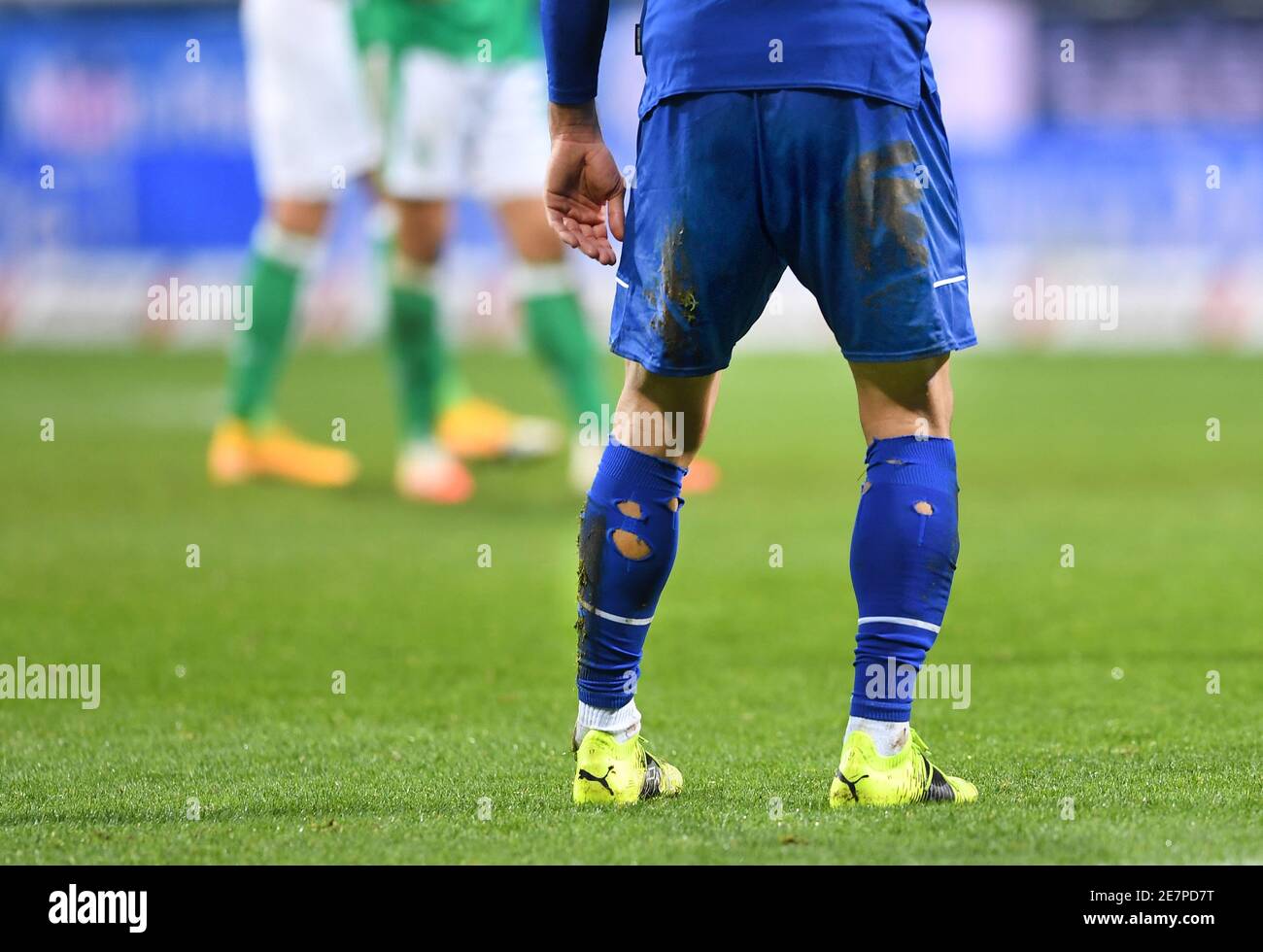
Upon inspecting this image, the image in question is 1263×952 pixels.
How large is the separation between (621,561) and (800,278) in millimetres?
530

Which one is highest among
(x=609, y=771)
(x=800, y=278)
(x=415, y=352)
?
(x=800, y=278)

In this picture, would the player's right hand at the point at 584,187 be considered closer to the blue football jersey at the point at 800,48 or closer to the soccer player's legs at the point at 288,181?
the blue football jersey at the point at 800,48

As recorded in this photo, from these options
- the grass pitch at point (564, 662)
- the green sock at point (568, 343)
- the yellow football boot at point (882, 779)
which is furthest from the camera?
the green sock at point (568, 343)

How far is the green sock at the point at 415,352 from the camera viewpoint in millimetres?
7887

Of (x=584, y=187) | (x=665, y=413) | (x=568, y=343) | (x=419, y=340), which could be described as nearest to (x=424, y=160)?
(x=419, y=340)

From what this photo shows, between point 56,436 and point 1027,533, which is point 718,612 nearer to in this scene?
point 1027,533

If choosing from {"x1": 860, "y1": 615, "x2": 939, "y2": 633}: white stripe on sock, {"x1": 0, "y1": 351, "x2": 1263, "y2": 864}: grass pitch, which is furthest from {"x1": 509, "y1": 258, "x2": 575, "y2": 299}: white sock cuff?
{"x1": 860, "y1": 615, "x2": 939, "y2": 633}: white stripe on sock

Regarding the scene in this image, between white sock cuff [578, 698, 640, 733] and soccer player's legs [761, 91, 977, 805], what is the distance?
1.15 feet

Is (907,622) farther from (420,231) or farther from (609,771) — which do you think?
(420,231)

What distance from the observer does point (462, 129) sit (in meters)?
7.96

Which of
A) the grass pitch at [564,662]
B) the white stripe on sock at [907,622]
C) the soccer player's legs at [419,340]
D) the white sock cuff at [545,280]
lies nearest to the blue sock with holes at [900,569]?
the white stripe on sock at [907,622]

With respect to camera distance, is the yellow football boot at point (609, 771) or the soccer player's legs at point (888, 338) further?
the yellow football boot at point (609, 771)
